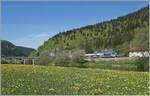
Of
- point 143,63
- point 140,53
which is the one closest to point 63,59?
point 143,63

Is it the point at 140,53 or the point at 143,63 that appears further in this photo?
the point at 140,53

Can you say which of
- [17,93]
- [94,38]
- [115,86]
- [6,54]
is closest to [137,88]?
[115,86]

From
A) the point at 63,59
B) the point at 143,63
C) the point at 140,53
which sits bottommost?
the point at 143,63

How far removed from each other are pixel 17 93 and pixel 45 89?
3.12ft

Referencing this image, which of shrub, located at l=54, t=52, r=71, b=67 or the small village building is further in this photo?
the small village building

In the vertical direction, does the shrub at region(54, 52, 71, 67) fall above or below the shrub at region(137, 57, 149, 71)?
above

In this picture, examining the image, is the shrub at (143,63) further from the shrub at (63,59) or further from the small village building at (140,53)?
the shrub at (63,59)

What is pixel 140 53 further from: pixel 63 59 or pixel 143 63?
pixel 63 59

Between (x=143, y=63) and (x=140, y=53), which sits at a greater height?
(x=140, y=53)

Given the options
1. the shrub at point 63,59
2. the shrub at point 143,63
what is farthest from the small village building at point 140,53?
the shrub at point 63,59

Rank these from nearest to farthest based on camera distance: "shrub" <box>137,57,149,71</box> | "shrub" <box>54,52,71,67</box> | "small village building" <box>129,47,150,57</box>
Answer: "shrub" <box>137,57,149,71</box> → "shrub" <box>54,52,71,67</box> → "small village building" <box>129,47,150,57</box>

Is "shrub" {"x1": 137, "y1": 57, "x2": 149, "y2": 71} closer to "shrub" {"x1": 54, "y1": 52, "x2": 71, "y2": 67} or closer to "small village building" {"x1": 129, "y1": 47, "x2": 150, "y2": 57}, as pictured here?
"small village building" {"x1": 129, "y1": 47, "x2": 150, "y2": 57}

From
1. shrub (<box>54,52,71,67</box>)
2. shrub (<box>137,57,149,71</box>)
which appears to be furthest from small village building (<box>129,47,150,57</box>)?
shrub (<box>54,52,71,67</box>)

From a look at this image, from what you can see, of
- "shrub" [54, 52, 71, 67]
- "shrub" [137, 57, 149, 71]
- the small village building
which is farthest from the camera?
the small village building
